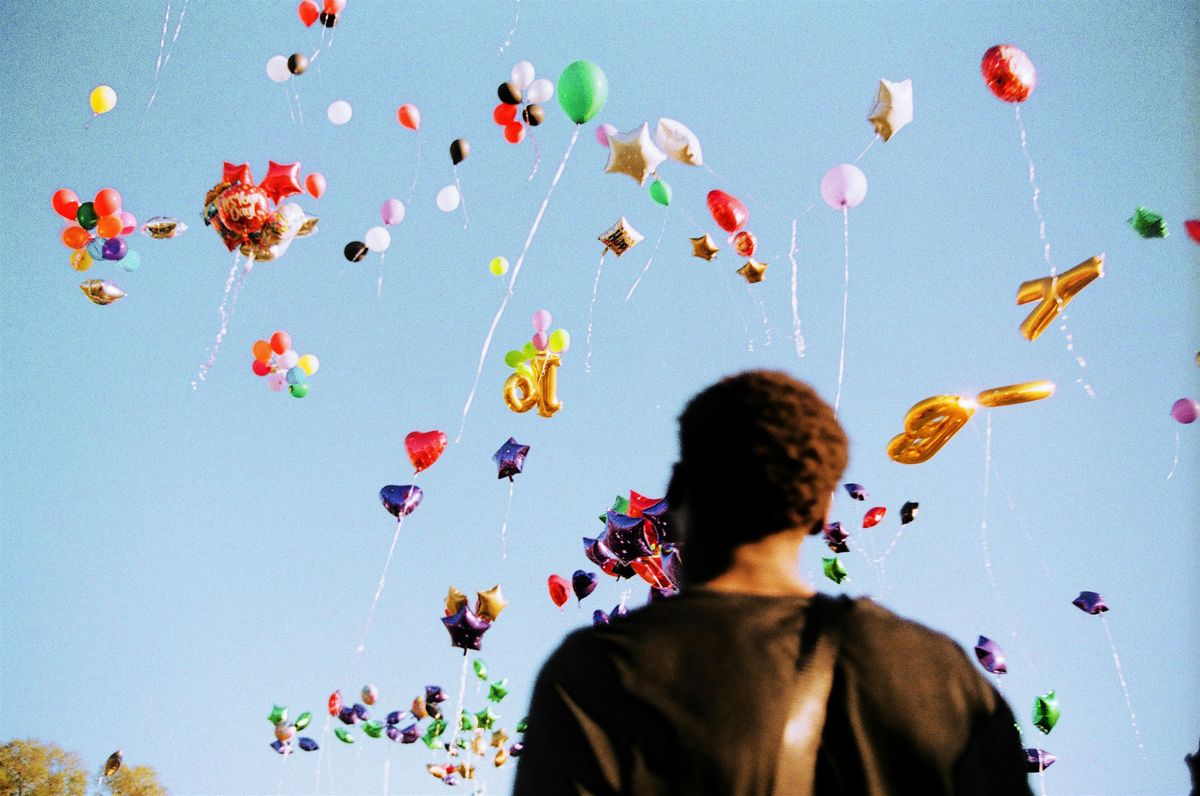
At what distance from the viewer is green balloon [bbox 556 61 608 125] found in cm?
639

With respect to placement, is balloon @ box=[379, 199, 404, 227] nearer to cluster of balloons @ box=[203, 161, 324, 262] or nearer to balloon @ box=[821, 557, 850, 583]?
cluster of balloons @ box=[203, 161, 324, 262]

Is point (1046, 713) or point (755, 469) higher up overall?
point (755, 469)

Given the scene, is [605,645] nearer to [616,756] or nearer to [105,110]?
[616,756]

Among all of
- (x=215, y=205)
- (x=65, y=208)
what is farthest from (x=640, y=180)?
(x=65, y=208)

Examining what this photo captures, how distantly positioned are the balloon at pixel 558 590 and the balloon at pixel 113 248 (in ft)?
16.6

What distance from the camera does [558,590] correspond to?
8.92 m

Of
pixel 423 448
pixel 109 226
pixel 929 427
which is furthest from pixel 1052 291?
pixel 109 226

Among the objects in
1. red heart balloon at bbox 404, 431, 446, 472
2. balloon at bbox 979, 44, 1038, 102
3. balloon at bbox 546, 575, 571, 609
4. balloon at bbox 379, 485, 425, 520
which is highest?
balloon at bbox 979, 44, 1038, 102

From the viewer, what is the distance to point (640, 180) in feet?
22.9

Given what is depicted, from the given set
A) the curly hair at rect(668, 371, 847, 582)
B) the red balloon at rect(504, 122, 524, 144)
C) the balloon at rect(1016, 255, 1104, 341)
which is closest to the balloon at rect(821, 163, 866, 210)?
the balloon at rect(1016, 255, 1104, 341)

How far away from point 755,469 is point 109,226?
816 cm

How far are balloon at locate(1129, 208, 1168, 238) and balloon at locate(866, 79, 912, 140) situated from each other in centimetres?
207

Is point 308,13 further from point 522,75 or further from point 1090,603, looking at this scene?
point 1090,603

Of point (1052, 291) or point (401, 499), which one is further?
point (401, 499)
